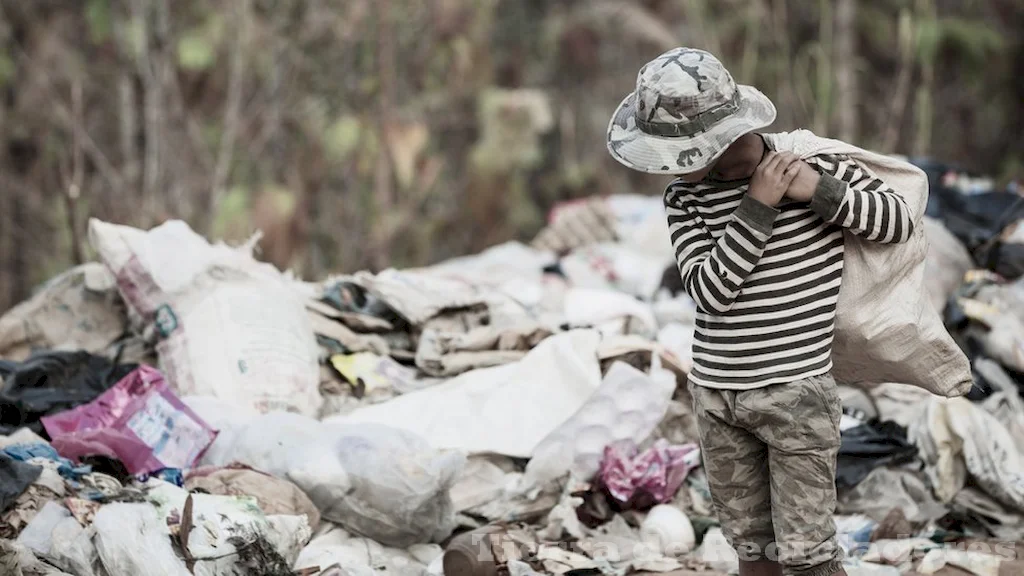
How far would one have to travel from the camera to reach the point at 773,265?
2.46 meters

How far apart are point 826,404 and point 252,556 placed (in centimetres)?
142

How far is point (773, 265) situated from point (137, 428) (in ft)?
6.65

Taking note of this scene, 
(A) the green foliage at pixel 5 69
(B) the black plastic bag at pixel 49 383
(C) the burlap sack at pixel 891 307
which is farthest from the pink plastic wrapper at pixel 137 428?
(A) the green foliage at pixel 5 69

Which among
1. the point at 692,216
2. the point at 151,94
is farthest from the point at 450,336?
the point at 151,94

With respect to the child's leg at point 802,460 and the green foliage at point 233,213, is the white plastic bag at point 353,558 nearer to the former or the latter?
the child's leg at point 802,460

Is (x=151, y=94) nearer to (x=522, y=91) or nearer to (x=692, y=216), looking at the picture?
(x=522, y=91)

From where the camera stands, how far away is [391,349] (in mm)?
4531

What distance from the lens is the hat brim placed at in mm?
2400

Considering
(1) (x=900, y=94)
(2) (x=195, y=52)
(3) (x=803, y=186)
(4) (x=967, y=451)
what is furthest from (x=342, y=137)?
(3) (x=803, y=186)

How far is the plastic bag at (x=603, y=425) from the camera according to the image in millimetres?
3635

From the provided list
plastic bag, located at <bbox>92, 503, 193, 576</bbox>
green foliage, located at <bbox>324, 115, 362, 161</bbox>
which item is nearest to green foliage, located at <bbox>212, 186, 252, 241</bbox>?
green foliage, located at <bbox>324, 115, 362, 161</bbox>

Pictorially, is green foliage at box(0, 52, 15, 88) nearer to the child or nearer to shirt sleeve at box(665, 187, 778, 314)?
the child

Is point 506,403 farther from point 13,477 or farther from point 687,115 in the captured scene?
point 687,115

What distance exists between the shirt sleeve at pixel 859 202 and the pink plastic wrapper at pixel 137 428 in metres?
2.02
